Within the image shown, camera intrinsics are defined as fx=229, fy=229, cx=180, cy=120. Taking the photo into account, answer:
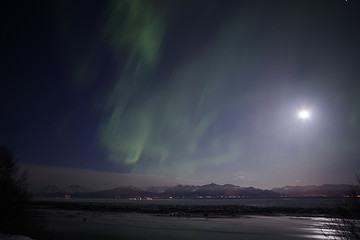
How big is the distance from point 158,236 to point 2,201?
53.3 ft

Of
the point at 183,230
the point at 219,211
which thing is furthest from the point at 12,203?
the point at 219,211

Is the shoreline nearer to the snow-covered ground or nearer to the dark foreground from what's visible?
the dark foreground

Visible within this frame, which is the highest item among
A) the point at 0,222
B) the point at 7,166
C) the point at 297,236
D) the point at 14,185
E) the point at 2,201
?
the point at 7,166

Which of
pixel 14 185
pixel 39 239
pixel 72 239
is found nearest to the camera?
pixel 14 185

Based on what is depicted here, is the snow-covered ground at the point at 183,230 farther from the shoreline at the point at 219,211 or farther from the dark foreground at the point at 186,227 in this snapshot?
the shoreline at the point at 219,211

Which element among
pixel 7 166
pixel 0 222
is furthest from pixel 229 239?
pixel 7 166

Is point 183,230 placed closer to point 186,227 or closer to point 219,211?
point 186,227

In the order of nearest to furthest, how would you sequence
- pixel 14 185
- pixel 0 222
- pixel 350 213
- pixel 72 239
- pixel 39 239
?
pixel 350 213
pixel 0 222
pixel 14 185
pixel 39 239
pixel 72 239

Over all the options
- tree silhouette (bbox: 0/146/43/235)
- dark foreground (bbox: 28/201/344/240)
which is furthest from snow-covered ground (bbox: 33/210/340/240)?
tree silhouette (bbox: 0/146/43/235)

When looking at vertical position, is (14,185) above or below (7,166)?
below

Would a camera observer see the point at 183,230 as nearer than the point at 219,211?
Yes

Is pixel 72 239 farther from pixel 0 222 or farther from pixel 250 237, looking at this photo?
pixel 250 237

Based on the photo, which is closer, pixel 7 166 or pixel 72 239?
pixel 7 166

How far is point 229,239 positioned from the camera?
2480 cm
